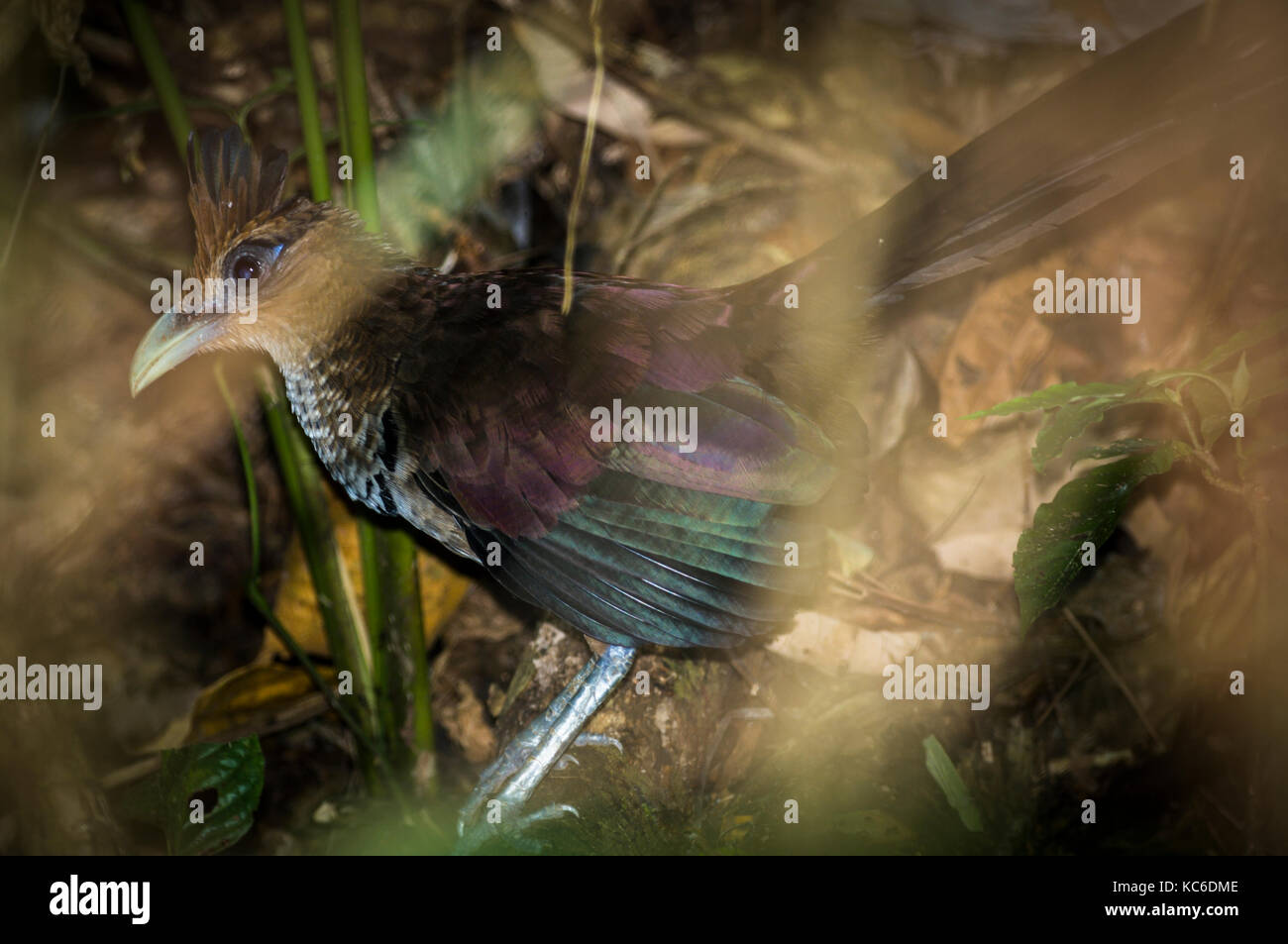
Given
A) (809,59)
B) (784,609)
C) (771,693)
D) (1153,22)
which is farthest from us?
(809,59)

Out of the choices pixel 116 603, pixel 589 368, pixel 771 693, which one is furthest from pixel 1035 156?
pixel 116 603

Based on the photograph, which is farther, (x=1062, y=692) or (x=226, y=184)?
(x=1062, y=692)

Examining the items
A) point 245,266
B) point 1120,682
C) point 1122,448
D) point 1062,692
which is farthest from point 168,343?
point 1120,682

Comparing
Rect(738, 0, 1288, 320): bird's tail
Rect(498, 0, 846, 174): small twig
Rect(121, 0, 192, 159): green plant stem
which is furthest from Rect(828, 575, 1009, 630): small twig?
Rect(121, 0, 192, 159): green plant stem

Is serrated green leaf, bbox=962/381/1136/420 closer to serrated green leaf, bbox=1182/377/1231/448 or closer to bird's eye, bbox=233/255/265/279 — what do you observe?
serrated green leaf, bbox=1182/377/1231/448

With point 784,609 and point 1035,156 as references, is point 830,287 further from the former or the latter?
point 784,609

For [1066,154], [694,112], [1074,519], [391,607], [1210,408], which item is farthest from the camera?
[694,112]

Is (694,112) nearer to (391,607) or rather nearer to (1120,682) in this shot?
(391,607)
